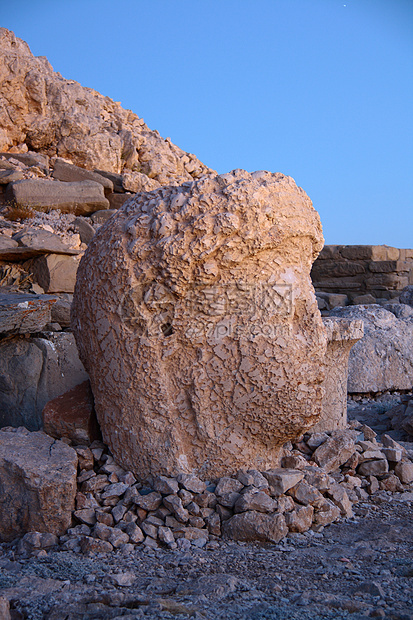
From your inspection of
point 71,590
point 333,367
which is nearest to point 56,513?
point 71,590

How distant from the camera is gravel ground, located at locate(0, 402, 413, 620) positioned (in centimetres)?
161

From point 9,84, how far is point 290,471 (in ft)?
42.0

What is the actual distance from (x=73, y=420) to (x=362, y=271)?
393 inches

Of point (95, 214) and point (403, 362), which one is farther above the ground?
point (95, 214)

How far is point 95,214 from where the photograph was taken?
9742 millimetres

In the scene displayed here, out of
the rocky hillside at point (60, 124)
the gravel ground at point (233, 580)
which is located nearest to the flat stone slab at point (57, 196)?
the rocky hillside at point (60, 124)

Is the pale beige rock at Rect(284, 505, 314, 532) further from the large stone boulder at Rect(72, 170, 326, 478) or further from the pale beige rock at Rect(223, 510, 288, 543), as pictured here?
the large stone boulder at Rect(72, 170, 326, 478)

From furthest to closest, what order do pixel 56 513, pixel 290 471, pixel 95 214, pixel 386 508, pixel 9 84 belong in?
pixel 9 84
pixel 95 214
pixel 386 508
pixel 290 471
pixel 56 513

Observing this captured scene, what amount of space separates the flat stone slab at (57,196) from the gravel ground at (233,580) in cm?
775

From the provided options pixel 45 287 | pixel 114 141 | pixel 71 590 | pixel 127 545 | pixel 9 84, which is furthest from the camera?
pixel 114 141

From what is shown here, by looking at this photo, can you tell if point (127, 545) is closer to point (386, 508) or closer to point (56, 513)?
point (56, 513)

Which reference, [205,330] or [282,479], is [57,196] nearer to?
[205,330]

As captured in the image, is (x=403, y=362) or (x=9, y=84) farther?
(x=9, y=84)

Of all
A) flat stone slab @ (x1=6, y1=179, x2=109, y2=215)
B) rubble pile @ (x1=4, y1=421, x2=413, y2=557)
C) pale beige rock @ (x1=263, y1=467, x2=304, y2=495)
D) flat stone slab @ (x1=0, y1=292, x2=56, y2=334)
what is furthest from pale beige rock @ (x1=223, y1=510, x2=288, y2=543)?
flat stone slab @ (x1=6, y1=179, x2=109, y2=215)
